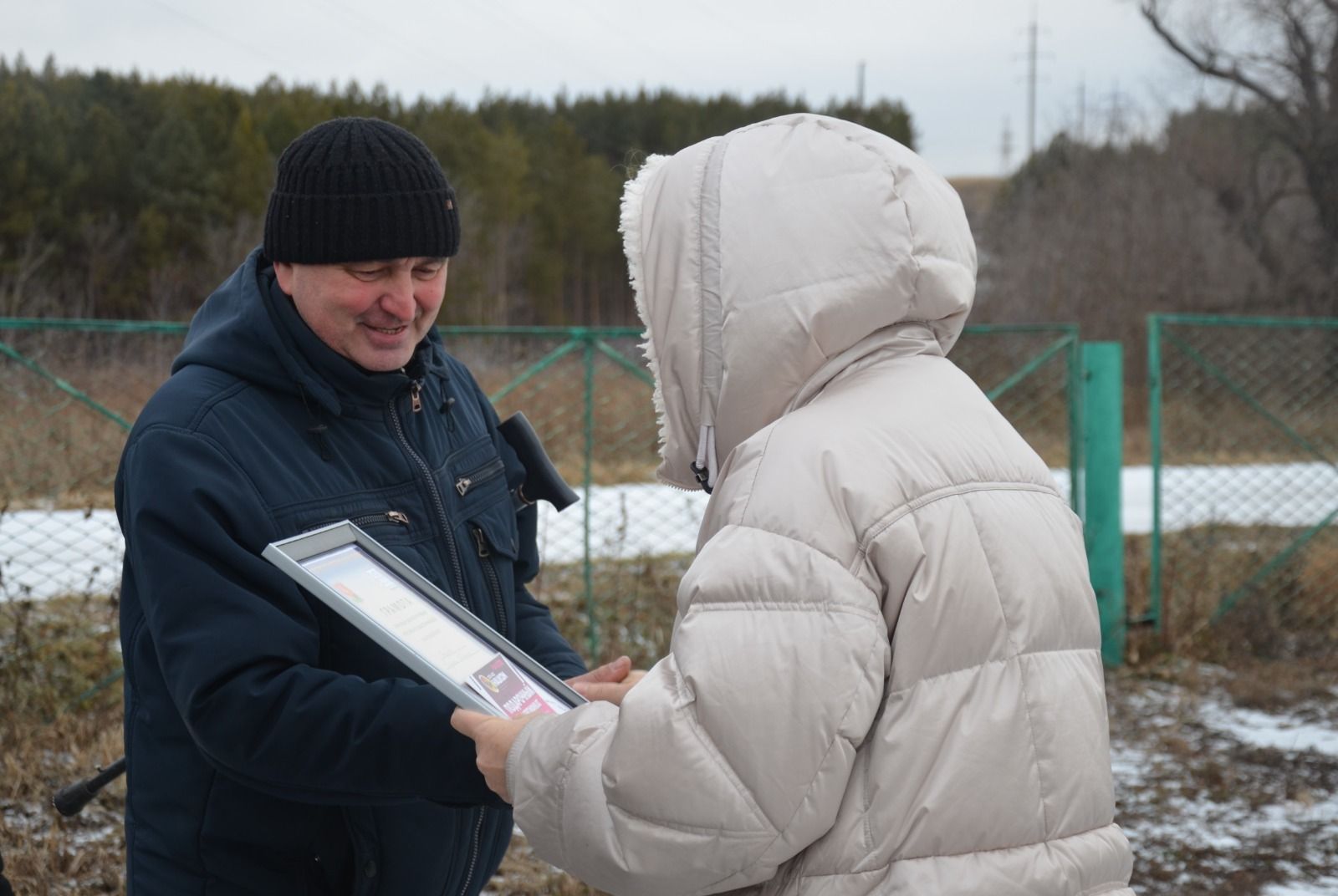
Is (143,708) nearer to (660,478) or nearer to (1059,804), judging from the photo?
(660,478)

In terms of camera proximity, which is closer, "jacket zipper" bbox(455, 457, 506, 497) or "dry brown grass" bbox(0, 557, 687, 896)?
"jacket zipper" bbox(455, 457, 506, 497)

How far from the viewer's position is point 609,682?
2.00 metres

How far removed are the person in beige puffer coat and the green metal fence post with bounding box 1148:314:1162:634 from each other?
16.4ft

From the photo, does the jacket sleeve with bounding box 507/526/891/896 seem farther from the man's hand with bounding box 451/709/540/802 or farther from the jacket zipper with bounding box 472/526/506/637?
the jacket zipper with bounding box 472/526/506/637

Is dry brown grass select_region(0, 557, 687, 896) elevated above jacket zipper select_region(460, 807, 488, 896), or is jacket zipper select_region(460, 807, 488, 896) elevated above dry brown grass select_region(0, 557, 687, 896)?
jacket zipper select_region(460, 807, 488, 896)

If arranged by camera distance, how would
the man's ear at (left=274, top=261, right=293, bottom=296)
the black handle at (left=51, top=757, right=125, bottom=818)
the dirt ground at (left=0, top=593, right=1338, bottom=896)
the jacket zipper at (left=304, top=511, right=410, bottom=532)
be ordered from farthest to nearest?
the dirt ground at (left=0, top=593, right=1338, bottom=896), the black handle at (left=51, top=757, right=125, bottom=818), the man's ear at (left=274, top=261, right=293, bottom=296), the jacket zipper at (left=304, top=511, right=410, bottom=532)

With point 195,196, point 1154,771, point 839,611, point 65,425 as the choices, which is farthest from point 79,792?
point 195,196

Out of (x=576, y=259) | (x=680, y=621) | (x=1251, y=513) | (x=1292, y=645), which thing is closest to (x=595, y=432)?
(x=1292, y=645)

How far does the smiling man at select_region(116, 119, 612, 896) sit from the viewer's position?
5.26ft

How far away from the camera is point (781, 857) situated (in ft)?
4.48

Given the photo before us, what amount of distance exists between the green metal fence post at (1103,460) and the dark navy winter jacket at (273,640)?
4727 millimetres

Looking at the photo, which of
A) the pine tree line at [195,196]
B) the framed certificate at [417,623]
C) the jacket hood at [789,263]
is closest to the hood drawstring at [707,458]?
the jacket hood at [789,263]

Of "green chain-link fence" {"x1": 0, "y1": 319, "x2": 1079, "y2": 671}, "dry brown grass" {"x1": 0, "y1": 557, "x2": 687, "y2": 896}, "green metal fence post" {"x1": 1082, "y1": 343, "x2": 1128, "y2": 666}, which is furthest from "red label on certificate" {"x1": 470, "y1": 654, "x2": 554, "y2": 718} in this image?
"green metal fence post" {"x1": 1082, "y1": 343, "x2": 1128, "y2": 666}

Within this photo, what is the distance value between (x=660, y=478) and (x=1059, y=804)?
28.1 inches
